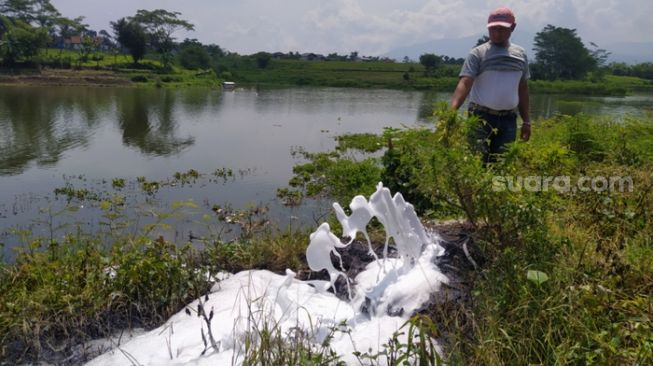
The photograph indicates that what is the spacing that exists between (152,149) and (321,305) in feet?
41.6

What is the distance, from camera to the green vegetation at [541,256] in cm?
199

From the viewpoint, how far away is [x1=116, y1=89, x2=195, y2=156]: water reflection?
14.7 m

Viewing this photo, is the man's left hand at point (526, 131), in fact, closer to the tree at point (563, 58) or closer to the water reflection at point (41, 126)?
the water reflection at point (41, 126)

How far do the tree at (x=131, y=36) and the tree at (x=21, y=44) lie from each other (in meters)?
7.84

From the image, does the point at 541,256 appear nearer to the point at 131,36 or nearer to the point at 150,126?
the point at 150,126

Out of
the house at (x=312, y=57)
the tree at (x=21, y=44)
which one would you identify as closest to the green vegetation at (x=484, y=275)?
the tree at (x=21, y=44)

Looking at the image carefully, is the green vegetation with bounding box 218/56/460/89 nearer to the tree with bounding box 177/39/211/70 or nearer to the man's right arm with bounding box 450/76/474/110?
the tree with bounding box 177/39/211/70

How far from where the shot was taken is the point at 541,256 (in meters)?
2.50

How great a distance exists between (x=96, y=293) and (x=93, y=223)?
203 inches

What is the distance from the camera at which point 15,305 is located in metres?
2.38

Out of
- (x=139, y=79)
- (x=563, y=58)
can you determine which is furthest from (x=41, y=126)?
(x=563, y=58)

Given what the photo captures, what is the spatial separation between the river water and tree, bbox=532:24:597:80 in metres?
41.7

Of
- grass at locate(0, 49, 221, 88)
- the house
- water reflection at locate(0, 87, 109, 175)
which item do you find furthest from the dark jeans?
the house

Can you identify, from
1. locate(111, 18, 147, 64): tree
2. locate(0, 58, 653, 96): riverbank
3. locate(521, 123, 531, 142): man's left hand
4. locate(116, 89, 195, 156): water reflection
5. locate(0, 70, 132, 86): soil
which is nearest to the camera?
locate(521, 123, 531, 142): man's left hand
